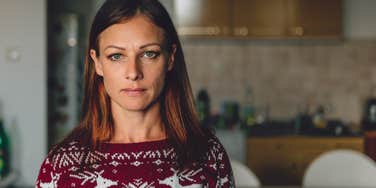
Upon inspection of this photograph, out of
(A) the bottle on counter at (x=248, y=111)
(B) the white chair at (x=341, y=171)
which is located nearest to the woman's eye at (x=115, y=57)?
(B) the white chair at (x=341, y=171)

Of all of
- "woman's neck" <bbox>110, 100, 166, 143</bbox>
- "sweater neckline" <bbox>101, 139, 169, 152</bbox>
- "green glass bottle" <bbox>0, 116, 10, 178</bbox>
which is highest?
"woman's neck" <bbox>110, 100, 166, 143</bbox>

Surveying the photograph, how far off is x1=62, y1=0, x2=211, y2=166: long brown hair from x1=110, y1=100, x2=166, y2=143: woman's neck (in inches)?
0.7

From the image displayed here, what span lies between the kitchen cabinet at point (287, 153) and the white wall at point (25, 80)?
1.65 meters

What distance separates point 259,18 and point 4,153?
2326 millimetres

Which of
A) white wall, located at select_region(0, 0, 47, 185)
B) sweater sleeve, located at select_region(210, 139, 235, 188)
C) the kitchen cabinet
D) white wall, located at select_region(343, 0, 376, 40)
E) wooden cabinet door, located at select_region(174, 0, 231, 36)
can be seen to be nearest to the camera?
sweater sleeve, located at select_region(210, 139, 235, 188)

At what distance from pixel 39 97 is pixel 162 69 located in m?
2.45

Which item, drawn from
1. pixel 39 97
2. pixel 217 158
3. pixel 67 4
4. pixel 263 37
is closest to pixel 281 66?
pixel 263 37

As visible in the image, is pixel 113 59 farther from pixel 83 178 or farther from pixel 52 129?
pixel 52 129

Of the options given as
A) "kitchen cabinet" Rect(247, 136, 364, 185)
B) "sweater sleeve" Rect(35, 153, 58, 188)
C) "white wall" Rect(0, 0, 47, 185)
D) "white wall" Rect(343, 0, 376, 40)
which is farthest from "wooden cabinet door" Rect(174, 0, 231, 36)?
"sweater sleeve" Rect(35, 153, 58, 188)

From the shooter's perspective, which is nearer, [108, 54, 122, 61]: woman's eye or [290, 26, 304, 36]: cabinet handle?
[108, 54, 122, 61]: woman's eye

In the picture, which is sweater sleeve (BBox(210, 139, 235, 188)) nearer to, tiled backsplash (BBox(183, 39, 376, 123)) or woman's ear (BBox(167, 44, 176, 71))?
woman's ear (BBox(167, 44, 176, 71))

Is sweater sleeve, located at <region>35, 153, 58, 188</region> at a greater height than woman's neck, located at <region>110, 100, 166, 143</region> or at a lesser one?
lesser

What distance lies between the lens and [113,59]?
3.30 feet

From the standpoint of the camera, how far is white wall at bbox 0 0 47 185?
3244 millimetres
